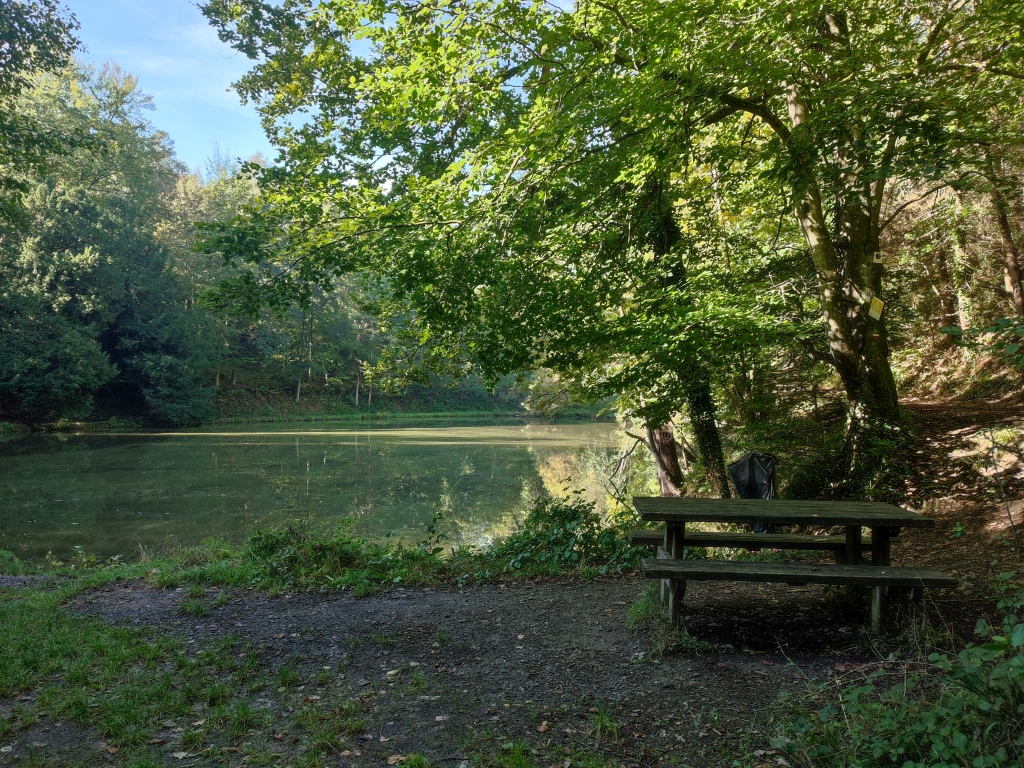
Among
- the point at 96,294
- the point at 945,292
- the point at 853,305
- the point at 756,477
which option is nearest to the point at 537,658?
the point at 756,477

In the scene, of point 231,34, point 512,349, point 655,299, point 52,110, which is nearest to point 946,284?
point 655,299

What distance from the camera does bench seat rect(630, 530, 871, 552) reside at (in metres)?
4.22

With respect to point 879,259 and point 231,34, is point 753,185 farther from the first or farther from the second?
point 231,34

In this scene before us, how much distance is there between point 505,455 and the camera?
21.5 metres

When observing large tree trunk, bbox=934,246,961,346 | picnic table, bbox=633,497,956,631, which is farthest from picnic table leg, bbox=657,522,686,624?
large tree trunk, bbox=934,246,961,346

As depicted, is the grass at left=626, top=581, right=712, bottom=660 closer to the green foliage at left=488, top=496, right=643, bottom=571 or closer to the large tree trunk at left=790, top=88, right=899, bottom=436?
the green foliage at left=488, top=496, right=643, bottom=571

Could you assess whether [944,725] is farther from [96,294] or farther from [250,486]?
[96,294]

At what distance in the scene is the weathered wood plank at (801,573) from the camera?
328 centimetres

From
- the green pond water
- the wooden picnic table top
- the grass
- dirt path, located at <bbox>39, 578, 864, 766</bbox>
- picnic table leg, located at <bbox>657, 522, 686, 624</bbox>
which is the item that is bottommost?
the green pond water

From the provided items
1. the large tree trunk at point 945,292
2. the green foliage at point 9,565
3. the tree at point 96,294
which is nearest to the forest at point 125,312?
the tree at point 96,294

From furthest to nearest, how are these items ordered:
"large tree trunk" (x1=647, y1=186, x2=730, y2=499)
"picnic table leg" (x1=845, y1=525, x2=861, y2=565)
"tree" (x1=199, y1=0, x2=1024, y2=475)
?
"large tree trunk" (x1=647, y1=186, x2=730, y2=499)
"tree" (x1=199, y1=0, x2=1024, y2=475)
"picnic table leg" (x1=845, y1=525, x2=861, y2=565)

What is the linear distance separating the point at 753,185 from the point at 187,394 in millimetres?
32573

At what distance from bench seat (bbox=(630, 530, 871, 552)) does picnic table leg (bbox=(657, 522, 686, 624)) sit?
0.38 meters

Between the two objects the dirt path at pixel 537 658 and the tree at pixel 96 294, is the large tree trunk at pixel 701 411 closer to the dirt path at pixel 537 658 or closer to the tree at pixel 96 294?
the dirt path at pixel 537 658
